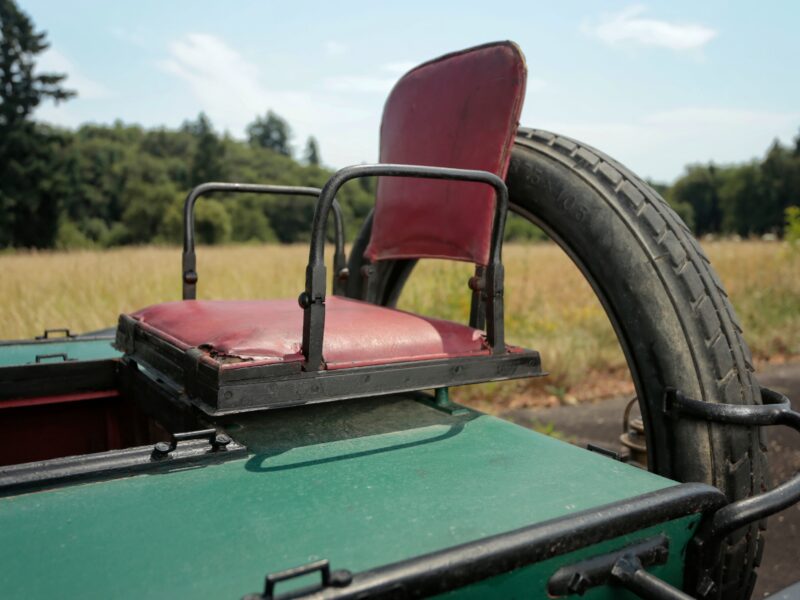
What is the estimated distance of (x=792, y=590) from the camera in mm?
1078

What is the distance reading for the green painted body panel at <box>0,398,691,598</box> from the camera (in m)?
0.87

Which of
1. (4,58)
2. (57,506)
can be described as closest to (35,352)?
(57,506)

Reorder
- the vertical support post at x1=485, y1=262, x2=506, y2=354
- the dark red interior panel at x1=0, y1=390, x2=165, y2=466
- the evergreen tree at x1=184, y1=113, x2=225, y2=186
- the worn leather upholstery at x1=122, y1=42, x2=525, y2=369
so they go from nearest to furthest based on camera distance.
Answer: the worn leather upholstery at x1=122, y1=42, x2=525, y2=369 → the vertical support post at x1=485, y1=262, x2=506, y2=354 → the dark red interior panel at x1=0, y1=390, x2=165, y2=466 → the evergreen tree at x1=184, y1=113, x2=225, y2=186

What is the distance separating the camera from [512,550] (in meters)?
0.89

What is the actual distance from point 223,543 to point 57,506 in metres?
0.32

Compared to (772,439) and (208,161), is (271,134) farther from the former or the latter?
(772,439)

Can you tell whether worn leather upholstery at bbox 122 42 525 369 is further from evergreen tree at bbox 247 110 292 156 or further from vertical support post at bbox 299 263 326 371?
evergreen tree at bbox 247 110 292 156

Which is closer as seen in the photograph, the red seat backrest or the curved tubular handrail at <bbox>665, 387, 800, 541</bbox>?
the curved tubular handrail at <bbox>665, 387, 800, 541</bbox>

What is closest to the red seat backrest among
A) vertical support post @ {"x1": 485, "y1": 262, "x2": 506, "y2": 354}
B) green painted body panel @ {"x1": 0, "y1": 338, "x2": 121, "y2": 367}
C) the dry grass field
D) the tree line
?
vertical support post @ {"x1": 485, "y1": 262, "x2": 506, "y2": 354}

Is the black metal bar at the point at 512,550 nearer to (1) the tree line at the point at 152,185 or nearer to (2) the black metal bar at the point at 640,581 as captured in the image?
(2) the black metal bar at the point at 640,581

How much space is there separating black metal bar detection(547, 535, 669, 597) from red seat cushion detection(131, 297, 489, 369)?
640 millimetres

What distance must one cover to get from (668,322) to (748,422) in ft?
0.92

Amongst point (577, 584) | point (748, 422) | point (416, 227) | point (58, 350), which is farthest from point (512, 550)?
point (58, 350)

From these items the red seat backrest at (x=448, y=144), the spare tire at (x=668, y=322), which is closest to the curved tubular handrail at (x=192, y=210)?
the red seat backrest at (x=448, y=144)
